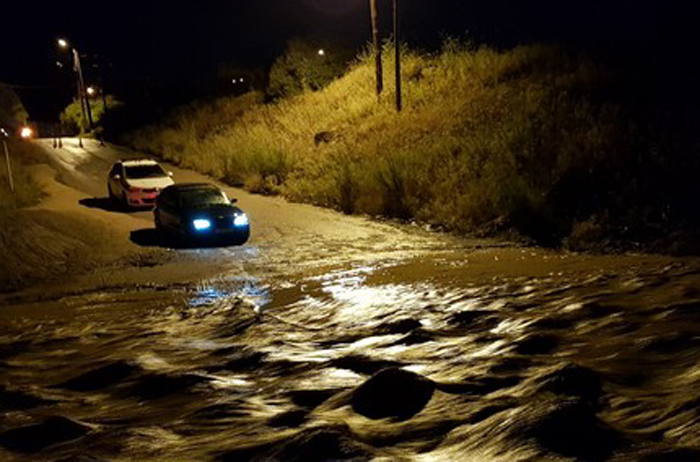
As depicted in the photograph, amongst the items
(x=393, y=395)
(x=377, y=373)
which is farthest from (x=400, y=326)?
(x=393, y=395)

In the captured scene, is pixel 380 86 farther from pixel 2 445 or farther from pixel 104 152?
pixel 2 445

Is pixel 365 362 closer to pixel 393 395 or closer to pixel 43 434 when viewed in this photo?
pixel 393 395

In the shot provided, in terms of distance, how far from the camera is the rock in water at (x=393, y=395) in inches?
205

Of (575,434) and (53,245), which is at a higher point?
(53,245)

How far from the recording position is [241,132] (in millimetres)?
36812

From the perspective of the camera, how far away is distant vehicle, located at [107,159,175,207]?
74.8 ft

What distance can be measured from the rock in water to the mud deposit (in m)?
0.02

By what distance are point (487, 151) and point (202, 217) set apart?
8055 millimetres

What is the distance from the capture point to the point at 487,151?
1947 centimetres

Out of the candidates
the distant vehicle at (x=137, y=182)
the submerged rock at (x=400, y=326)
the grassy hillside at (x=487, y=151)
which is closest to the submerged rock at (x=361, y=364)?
the submerged rock at (x=400, y=326)

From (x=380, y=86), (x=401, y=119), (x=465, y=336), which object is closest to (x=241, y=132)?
(x=380, y=86)

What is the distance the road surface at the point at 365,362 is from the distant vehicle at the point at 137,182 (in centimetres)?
995

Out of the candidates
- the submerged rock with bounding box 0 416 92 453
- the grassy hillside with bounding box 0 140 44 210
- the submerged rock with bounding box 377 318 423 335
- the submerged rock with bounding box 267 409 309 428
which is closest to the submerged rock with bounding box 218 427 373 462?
the submerged rock with bounding box 267 409 309 428

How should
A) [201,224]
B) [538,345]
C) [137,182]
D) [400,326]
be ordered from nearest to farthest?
[538,345] → [400,326] → [201,224] → [137,182]
